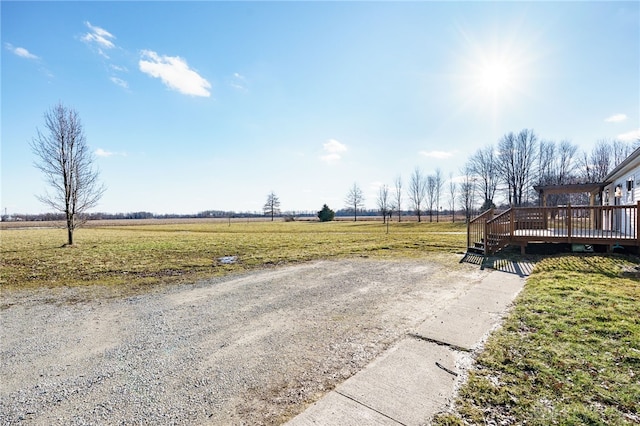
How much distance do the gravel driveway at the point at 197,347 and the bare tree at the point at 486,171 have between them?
40627 millimetres

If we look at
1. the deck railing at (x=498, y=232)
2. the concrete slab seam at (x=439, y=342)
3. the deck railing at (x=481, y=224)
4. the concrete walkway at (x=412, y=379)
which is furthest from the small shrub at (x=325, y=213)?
the concrete slab seam at (x=439, y=342)

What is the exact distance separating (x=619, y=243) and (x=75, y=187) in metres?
26.2

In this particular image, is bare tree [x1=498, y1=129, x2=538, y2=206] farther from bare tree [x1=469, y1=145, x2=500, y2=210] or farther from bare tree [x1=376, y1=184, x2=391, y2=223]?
bare tree [x1=376, y1=184, x2=391, y2=223]

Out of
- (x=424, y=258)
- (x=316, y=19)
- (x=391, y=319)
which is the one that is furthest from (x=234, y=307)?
(x=316, y=19)

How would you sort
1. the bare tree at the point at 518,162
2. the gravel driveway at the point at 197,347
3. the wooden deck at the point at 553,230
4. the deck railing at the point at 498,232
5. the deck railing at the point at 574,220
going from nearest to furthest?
the gravel driveway at the point at 197,347 → the deck railing at the point at 574,220 → the wooden deck at the point at 553,230 → the deck railing at the point at 498,232 → the bare tree at the point at 518,162

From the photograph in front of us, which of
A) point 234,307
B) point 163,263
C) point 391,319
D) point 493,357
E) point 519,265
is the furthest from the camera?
point 163,263

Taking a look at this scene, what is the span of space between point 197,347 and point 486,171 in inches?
1866

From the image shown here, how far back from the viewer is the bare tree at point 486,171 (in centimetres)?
4047

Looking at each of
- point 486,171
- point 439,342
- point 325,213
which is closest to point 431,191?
point 486,171

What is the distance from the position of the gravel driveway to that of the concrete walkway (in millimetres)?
189

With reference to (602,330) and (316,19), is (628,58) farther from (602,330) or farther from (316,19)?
(602,330)

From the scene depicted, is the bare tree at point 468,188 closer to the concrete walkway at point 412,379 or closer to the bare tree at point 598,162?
the bare tree at point 598,162

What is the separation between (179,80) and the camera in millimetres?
13969

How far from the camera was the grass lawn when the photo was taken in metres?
2.16
